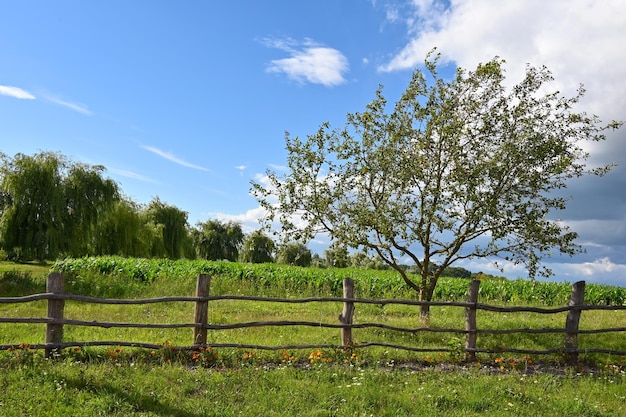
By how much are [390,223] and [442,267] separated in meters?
2.18

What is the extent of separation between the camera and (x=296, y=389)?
7.67m

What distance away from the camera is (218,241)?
60.5 meters

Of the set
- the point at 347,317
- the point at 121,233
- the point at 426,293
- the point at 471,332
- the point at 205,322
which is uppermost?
the point at 121,233

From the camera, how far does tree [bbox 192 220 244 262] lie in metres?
60.1

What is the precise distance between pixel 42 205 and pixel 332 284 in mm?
18433

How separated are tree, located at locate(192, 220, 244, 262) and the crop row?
115 ft

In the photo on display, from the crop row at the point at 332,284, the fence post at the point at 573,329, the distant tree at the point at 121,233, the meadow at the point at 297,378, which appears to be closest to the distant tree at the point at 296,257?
the distant tree at the point at 121,233

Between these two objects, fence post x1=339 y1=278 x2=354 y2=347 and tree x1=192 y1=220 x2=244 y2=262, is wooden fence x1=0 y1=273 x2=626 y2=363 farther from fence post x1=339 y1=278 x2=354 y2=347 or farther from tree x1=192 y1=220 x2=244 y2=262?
tree x1=192 y1=220 x2=244 y2=262

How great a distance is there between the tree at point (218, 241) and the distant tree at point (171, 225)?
13.6m

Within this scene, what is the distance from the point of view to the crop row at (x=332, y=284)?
830 inches

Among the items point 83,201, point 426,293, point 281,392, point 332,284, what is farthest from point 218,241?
point 281,392

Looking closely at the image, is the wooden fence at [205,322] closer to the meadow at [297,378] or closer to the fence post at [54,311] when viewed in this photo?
the fence post at [54,311]

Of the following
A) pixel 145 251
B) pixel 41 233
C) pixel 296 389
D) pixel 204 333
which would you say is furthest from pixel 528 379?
pixel 145 251

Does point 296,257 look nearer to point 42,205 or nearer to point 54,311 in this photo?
point 42,205
